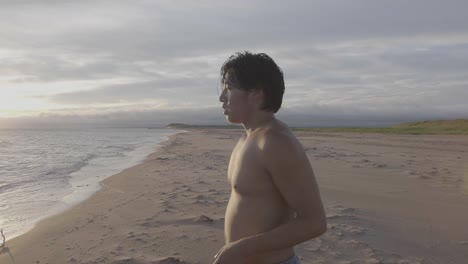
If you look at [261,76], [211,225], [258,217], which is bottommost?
[211,225]

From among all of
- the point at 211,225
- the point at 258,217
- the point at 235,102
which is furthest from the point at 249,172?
the point at 211,225

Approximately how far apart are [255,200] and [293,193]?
0.87 feet

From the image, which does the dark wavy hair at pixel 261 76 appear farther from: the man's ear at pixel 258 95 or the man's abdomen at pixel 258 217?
the man's abdomen at pixel 258 217

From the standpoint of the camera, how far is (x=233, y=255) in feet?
6.60

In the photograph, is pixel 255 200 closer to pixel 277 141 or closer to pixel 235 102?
pixel 277 141

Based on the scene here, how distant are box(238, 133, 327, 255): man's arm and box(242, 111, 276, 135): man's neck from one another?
0.20 m

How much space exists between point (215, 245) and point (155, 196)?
3.39 metres

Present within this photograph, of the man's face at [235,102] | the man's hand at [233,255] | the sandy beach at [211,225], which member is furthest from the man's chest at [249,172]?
the sandy beach at [211,225]

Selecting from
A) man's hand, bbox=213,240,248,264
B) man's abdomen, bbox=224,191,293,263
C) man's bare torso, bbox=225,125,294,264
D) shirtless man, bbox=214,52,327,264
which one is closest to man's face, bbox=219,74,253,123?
shirtless man, bbox=214,52,327,264

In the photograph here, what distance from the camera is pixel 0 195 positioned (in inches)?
390

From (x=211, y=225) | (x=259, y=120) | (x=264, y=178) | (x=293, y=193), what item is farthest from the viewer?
(x=211, y=225)

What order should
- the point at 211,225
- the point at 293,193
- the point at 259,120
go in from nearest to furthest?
the point at 293,193
the point at 259,120
the point at 211,225

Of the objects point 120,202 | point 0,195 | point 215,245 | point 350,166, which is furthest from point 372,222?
point 0,195

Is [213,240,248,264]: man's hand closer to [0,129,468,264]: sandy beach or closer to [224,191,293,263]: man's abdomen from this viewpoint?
[224,191,293,263]: man's abdomen
